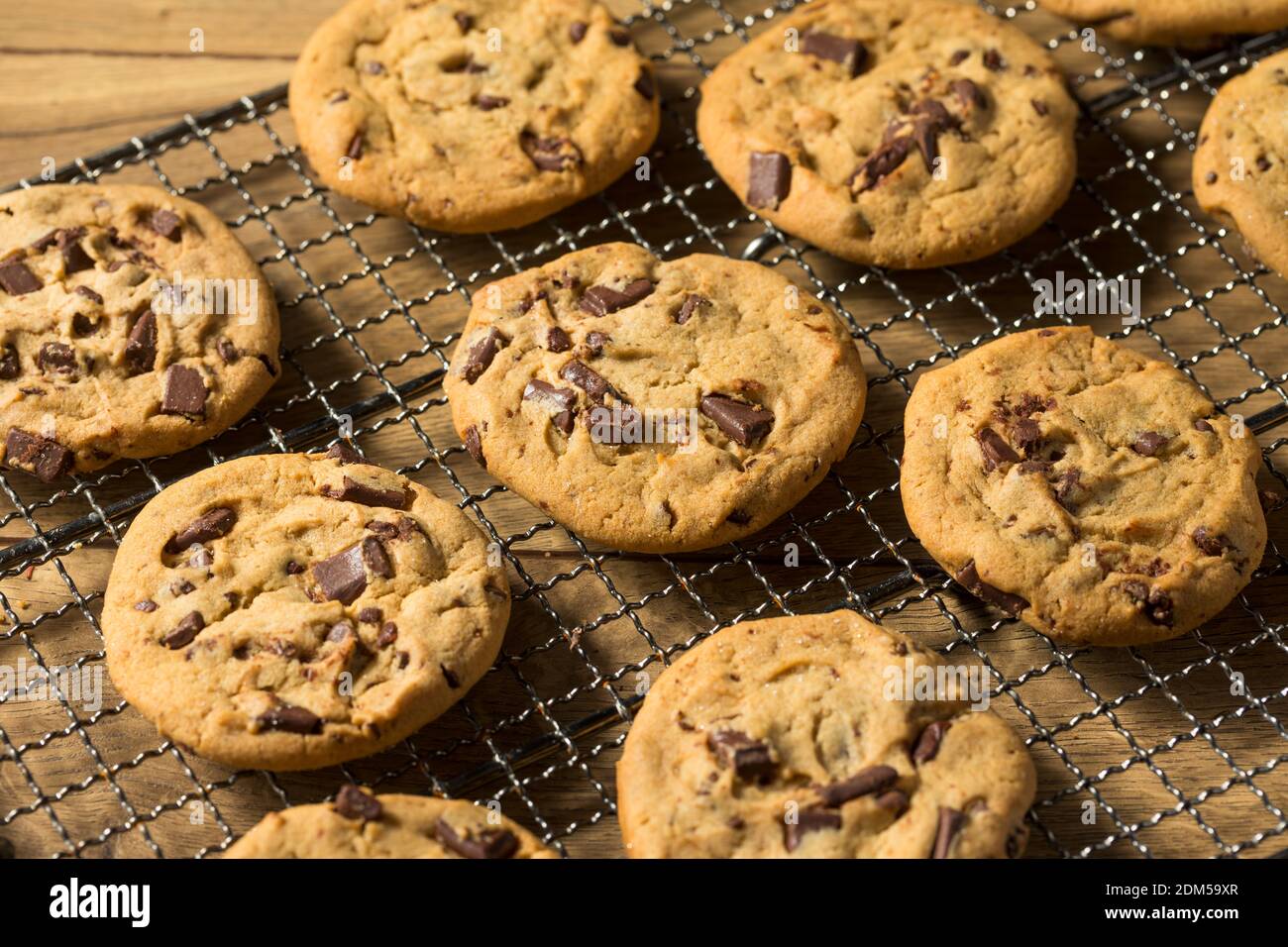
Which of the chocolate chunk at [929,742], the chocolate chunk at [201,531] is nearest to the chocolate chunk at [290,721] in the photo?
the chocolate chunk at [201,531]

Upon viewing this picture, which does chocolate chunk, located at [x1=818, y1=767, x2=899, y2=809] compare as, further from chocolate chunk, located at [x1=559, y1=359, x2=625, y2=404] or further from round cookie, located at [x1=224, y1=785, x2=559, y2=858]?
chocolate chunk, located at [x1=559, y1=359, x2=625, y2=404]

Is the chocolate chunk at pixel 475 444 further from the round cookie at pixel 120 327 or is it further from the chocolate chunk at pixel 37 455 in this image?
the chocolate chunk at pixel 37 455

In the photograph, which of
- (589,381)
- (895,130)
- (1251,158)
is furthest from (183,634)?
(1251,158)

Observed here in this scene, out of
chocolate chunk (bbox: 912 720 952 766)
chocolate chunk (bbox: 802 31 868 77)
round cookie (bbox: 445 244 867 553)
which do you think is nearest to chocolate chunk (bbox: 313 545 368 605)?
round cookie (bbox: 445 244 867 553)

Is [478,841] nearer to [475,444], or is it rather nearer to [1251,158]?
[475,444]

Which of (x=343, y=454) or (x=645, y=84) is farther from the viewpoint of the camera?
(x=645, y=84)

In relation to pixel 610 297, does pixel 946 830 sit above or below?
below

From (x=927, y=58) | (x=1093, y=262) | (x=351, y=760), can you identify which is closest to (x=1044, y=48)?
(x=927, y=58)
